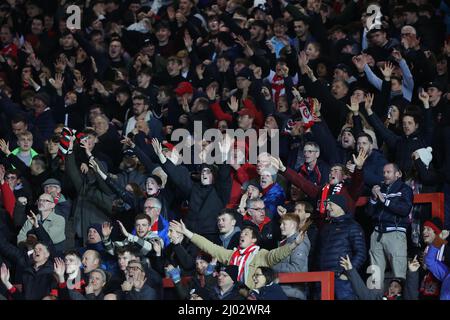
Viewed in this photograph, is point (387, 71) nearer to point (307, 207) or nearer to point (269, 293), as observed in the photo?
point (307, 207)

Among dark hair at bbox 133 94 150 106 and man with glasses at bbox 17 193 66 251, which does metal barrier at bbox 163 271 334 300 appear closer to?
man with glasses at bbox 17 193 66 251

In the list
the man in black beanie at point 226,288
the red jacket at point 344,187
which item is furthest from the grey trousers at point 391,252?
the man in black beanie at point 226,288

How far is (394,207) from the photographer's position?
44.9 ft

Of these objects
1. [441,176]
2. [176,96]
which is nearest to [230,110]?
[176,96]

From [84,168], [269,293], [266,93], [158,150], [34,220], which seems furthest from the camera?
[266,93]

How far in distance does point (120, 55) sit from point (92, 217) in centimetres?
457

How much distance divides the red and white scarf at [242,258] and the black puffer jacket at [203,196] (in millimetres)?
1423

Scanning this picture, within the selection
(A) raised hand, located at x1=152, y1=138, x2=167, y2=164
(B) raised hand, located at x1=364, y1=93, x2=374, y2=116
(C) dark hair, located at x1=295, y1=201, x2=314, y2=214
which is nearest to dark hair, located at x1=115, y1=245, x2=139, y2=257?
(A) raised hand, located at x1=152, y1=138, x2=167, y2=164

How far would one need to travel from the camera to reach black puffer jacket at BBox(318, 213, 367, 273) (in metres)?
13.4

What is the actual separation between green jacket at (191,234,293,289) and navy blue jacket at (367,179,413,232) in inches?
50.7

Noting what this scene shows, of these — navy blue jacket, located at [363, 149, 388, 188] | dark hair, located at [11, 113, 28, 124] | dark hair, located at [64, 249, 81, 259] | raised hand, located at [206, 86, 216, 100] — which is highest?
raised hand, located at [206, 86, 216, 100]

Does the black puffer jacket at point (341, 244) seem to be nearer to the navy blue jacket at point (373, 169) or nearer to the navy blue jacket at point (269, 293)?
the navy blue jacket at point (269, 293)

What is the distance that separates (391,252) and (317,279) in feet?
3.32

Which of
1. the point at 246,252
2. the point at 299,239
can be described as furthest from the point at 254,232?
the point at 299,239
